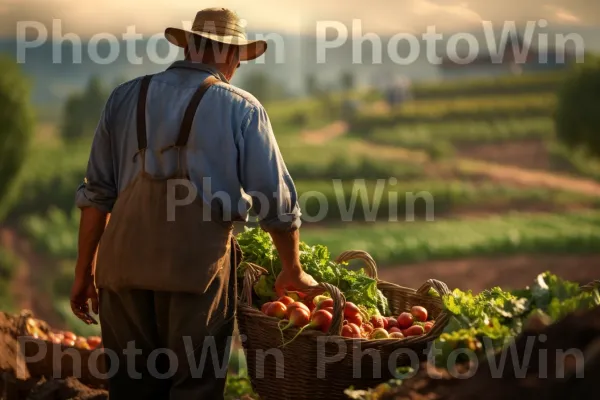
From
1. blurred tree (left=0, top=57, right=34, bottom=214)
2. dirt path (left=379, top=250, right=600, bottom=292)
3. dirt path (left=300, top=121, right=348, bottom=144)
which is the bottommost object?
dirt path (left=379, top=250, right=600, bottom=292)

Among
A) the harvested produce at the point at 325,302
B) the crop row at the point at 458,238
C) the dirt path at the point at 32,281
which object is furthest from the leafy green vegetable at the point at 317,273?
the crop row at the point at 458,238

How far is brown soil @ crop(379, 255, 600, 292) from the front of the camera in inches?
727

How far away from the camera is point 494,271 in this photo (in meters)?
19.5

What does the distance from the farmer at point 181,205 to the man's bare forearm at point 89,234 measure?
9 centimetres

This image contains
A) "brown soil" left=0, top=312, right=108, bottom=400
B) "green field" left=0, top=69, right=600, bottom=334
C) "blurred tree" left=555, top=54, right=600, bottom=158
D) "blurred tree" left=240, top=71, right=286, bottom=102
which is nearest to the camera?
"brown soil" left=0, top=312, right=108, bottom=400

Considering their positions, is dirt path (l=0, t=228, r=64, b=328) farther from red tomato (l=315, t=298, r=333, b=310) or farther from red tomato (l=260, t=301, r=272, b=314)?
red tomato (l=315, t=298, r=333, b=310)

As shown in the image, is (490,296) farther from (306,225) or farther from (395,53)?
(395,53)

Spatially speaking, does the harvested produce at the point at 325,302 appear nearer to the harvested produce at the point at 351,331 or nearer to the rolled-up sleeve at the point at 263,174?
the harvested produce at the point at 351,331

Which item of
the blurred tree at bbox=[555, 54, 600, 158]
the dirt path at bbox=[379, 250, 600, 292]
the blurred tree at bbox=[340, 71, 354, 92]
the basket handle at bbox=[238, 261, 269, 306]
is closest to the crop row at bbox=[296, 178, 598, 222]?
the dirt path at bbox=[379, 250, 600, 292]

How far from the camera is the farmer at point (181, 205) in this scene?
13.8 ft

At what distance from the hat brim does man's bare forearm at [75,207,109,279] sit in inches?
35.5

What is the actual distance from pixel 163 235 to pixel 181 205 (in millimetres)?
155

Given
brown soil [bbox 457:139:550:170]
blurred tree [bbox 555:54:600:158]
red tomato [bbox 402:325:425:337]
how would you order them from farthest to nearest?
brown soil [bbox 457:139:550:170] < blurred tree [bbox 555:54:600:158] < red tomato [bbox 402:325:425:337]

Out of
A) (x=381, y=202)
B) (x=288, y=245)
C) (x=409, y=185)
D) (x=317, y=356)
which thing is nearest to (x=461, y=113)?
(x=409, y=185)
